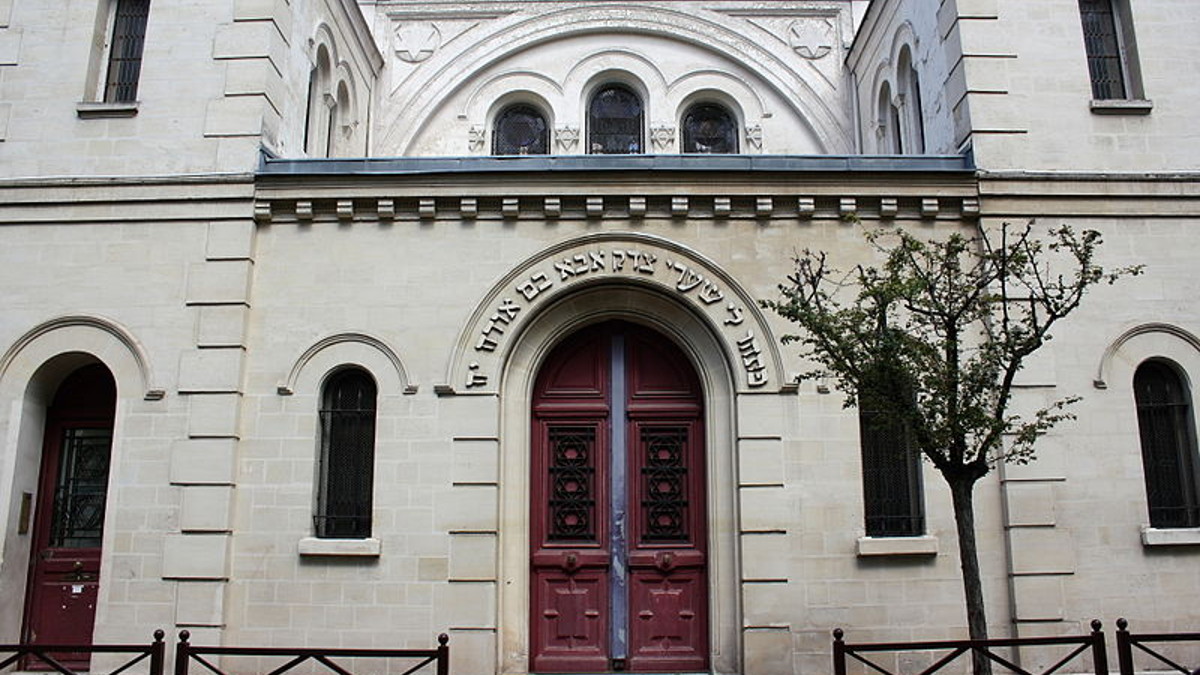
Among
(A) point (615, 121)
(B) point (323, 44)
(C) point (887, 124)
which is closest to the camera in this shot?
(B) point (323, 44)

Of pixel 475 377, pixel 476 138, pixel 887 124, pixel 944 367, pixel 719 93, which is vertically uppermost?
pixel 719 93

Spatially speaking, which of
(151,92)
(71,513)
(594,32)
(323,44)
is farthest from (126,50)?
(594,32)

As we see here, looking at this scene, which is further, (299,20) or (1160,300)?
(299,20)

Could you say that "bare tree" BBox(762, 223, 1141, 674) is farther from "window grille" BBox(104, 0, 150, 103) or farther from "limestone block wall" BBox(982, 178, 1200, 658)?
"window grille" BBox(104, 0, 150, 103)

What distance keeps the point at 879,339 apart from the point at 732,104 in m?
11.2

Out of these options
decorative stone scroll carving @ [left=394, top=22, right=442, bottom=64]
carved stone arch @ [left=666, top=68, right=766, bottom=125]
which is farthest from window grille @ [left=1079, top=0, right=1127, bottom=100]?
decorative stone scroll carving @ [left=394, top=22, right=442, bottom=64]

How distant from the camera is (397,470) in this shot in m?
12.1

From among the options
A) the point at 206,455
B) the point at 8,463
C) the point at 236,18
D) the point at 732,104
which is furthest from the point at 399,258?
the point at 732,104

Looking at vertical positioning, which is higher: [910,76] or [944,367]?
[910,76]

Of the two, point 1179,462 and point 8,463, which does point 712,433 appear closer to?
point 1179,462

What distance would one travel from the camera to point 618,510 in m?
12.5

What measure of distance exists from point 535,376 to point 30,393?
21.6 ft

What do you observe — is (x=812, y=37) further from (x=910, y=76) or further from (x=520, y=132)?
(x=520, y=132)

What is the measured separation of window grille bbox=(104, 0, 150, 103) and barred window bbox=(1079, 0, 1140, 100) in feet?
44.2
